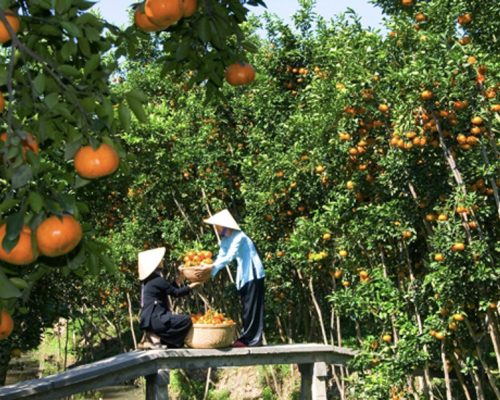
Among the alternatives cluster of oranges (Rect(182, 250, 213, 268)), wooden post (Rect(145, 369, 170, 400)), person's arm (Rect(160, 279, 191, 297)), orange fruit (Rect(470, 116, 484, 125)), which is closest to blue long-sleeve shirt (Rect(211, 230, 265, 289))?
cluster of oranges (Rect(182, 250, 213, 268))

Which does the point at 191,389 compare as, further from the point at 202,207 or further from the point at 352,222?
the point at 352,222

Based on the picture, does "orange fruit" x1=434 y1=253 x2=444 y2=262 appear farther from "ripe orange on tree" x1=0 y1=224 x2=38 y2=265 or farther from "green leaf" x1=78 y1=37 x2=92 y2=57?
"ripe orange on tree" x1=0 y1=224 x2=38 y2=265

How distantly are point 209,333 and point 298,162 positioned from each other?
7.84 ft

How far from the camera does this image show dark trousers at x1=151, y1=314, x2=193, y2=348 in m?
7.70

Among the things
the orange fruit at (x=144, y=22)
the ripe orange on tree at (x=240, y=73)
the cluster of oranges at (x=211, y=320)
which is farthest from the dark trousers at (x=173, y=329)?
the orange fruit at (x=144, y=22)

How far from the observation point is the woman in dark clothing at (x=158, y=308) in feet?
25.3

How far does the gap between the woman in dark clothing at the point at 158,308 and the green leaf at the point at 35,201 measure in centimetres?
584

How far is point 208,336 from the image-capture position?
777 cm

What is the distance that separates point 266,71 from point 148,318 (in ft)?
14.2

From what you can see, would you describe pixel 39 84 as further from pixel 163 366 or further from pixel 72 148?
pixel 163 366

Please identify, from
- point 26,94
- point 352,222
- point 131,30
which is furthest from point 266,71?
point 26,94

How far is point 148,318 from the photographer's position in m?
7.77

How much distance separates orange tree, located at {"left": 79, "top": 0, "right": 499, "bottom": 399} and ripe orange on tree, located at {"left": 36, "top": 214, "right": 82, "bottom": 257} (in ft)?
15.1

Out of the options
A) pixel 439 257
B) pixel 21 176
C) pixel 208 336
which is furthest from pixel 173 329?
pixel 21 176
